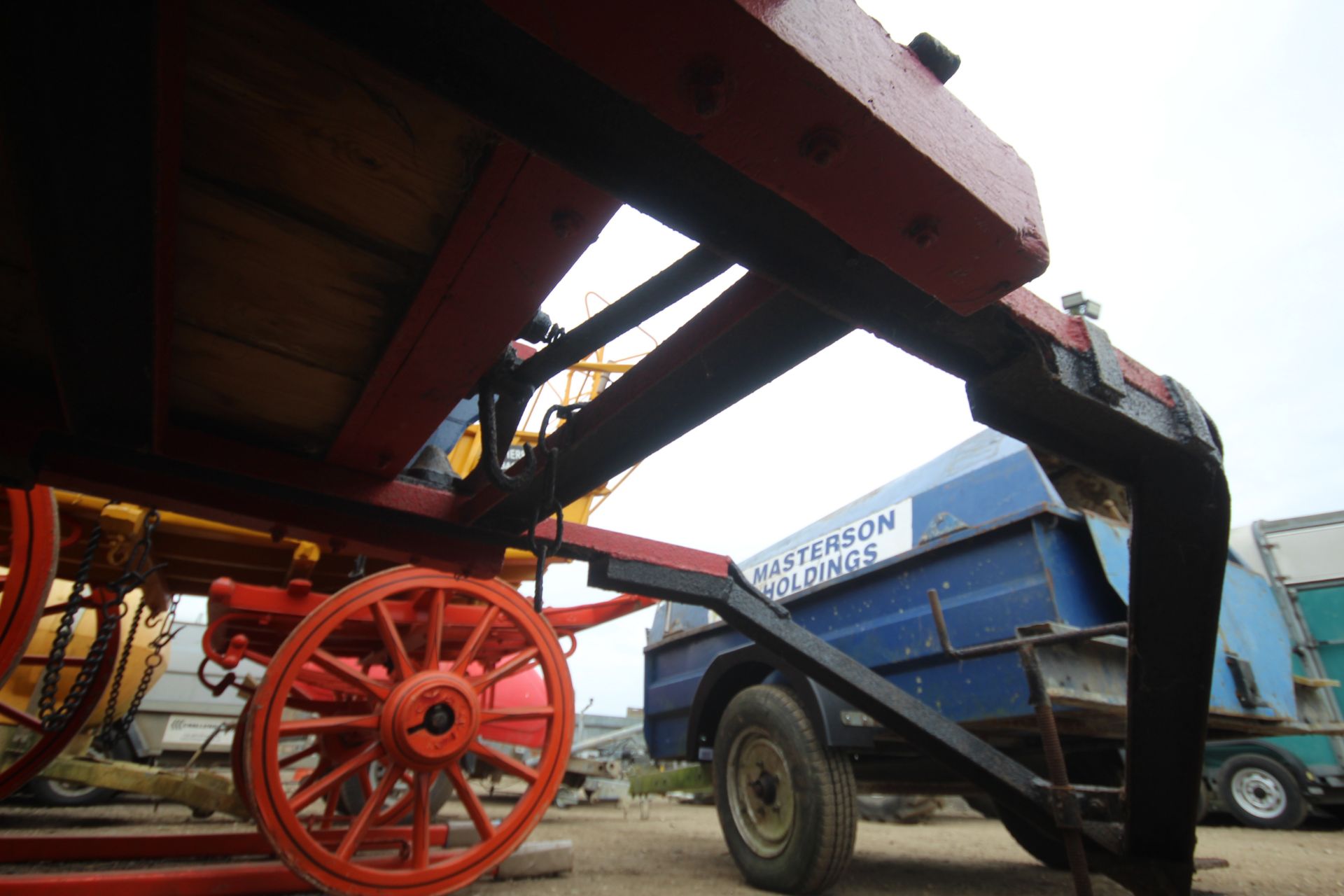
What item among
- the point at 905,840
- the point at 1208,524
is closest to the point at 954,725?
the point at 1208,524

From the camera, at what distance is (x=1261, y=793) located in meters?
6.67

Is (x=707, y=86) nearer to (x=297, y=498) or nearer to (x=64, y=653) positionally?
(x=297, y=498)

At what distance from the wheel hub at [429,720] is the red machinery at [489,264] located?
0.85 m

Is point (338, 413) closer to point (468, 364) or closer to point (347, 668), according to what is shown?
point (468, 364)

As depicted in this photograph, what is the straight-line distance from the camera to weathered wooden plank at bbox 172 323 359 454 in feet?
5.06

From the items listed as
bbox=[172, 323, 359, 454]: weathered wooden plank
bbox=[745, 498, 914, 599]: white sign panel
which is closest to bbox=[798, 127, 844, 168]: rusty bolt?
bbox=[172, 323, 359, 454]: weathered wooden plank

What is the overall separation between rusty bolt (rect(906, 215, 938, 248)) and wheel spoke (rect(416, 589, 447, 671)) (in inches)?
113

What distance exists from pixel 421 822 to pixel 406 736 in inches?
13.5

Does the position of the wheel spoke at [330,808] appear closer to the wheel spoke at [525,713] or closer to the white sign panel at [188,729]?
the wheel spoke at [525,713]

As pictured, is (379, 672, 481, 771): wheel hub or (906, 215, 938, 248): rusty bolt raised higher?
(906, 215, 938, 248): rusty bolt

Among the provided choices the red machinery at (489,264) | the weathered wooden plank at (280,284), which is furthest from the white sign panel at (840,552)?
the weathered wooden plank at (280,284)

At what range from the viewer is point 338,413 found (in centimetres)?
181

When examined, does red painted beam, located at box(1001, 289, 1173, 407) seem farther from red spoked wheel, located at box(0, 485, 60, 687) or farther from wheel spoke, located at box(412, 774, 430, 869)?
red spoked wheel, located at box(0, 485, 60, 687)

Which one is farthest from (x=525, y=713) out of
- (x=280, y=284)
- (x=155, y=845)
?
(x=280, y=284)
